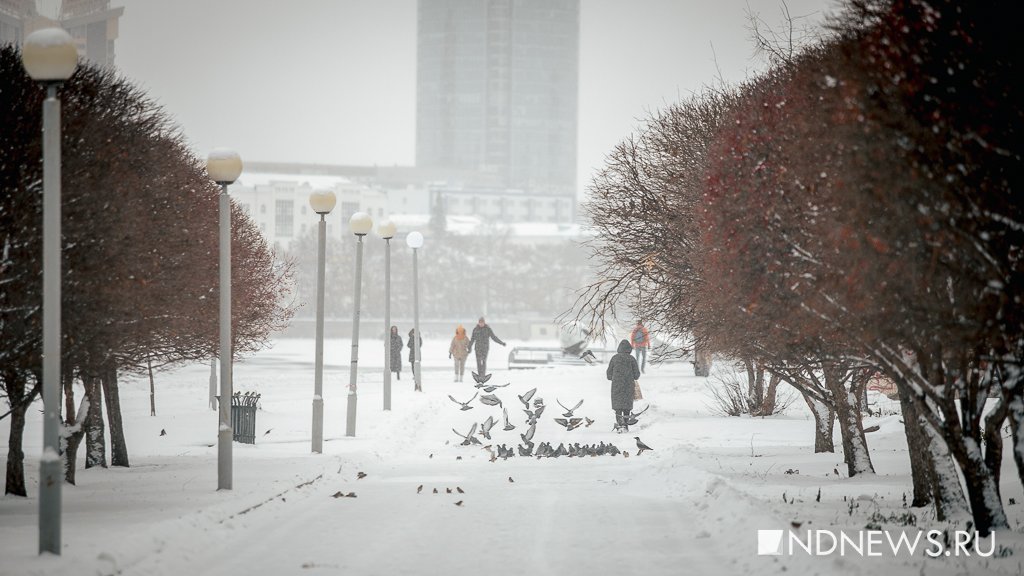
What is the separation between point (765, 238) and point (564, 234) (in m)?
161

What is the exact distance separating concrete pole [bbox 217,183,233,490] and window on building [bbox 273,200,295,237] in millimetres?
141493

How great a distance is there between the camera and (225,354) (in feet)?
44.8

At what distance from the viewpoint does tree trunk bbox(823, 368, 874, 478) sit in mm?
15539

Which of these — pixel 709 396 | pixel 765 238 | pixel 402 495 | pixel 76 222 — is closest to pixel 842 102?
pixel 765 238

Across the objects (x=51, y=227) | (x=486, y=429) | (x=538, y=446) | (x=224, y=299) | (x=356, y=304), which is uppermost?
(x=51, y=227)

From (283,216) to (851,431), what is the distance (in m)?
144

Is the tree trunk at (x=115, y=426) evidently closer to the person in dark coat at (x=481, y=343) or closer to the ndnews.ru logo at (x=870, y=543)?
the ndnews.ru logo at (x=870, y=543)

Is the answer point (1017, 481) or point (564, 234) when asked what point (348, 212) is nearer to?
point (564, 234)

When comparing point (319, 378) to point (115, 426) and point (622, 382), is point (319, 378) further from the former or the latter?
point (622, 382)

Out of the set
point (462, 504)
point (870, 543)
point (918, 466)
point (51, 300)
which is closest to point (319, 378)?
point (462, 504)

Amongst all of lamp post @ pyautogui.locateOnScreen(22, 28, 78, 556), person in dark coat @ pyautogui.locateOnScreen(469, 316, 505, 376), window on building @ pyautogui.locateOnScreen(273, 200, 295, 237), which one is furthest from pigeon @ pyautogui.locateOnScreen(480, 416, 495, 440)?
window on building @ pyautogui.locateOnScreen(273, 200, 295, 237)

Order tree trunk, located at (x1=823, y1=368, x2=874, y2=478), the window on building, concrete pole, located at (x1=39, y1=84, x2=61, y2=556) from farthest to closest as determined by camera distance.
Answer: the window on building, tree trunk, located at (x1=823, y1=368, x2=874, y2=478), concrete pole, located at (x1=39, y1=84, x2=61, y2=556)

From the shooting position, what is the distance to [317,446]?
18594 mm

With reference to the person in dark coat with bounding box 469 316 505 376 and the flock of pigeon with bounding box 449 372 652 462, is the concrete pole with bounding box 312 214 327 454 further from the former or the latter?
the person in dark coat with bounding box 469 316 505 376
